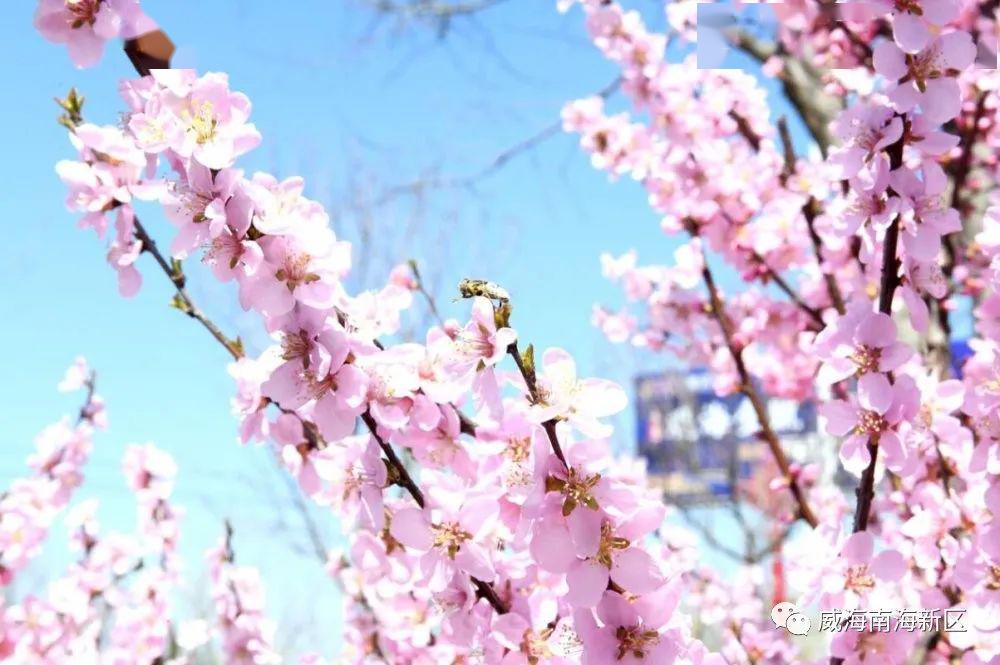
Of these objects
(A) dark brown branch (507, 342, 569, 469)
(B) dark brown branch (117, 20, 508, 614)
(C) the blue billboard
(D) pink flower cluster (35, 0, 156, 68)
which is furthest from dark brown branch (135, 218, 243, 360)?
(C) the blue billboard

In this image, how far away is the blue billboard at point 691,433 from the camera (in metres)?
9.46

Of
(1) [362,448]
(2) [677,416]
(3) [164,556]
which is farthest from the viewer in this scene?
(2) [677,416]

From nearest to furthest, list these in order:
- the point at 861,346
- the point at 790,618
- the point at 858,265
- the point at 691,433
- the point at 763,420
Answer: the point at 861,346, the point at 790,618, the point at 763,420, the point at 858,265, the point at 691,433

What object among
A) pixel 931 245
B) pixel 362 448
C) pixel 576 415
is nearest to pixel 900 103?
pixel 931 245

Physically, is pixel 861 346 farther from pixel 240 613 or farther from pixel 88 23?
pixel 240 613

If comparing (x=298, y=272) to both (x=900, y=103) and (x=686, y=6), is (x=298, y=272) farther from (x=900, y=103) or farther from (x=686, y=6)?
(x=686, y=6)

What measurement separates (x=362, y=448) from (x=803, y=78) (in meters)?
3.92

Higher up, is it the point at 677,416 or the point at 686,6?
the point at 686,6

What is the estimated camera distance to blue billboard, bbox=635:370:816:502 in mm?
9461

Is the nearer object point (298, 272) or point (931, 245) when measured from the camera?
point (298, 272)

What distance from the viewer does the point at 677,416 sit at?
9.69 meters

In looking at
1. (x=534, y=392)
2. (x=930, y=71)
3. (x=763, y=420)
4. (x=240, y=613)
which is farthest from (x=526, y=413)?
(x=240, y=613)

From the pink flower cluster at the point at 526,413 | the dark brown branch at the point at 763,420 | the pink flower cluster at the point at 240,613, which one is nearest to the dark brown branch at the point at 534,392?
the pink flower cluster at the point at 526,413

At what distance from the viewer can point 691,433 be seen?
9594 mm
